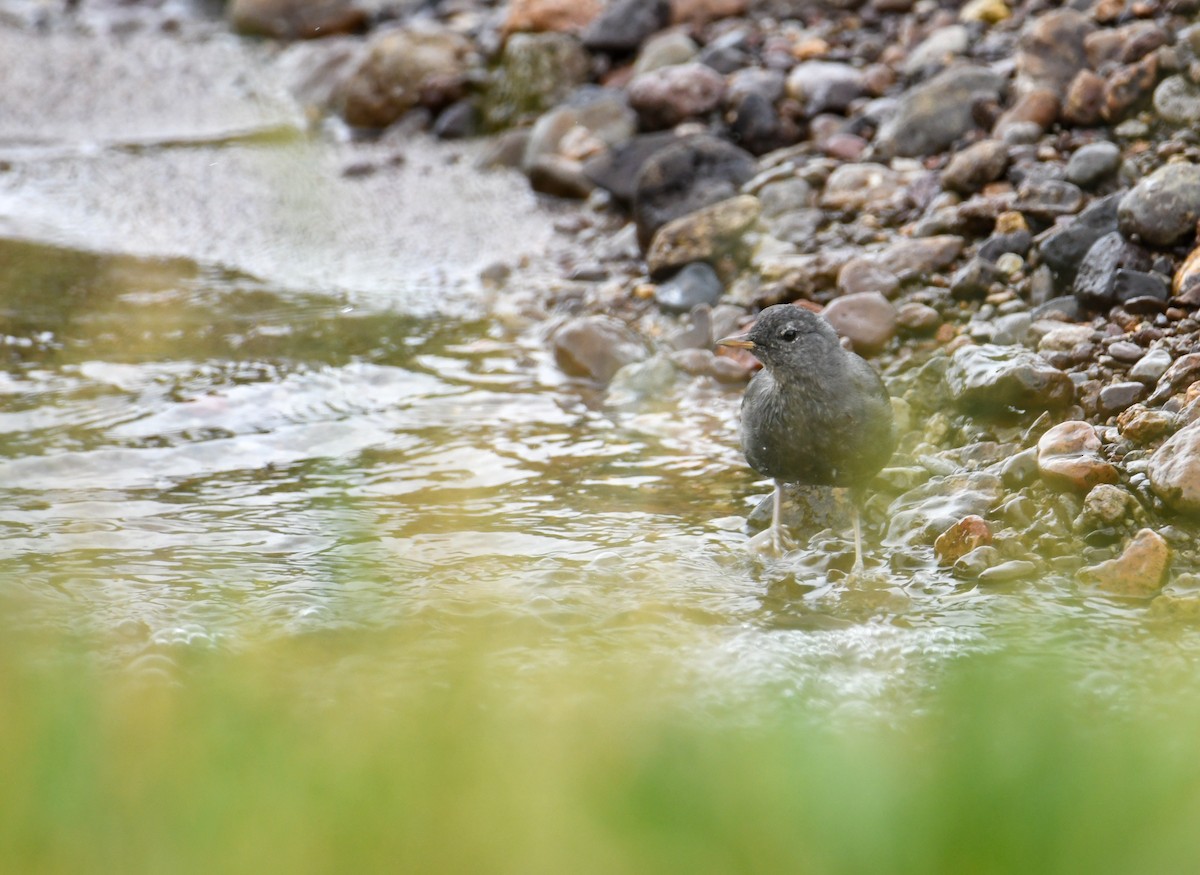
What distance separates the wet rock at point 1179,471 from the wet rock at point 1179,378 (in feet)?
1.31

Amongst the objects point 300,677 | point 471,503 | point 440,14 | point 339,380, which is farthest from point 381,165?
point 300,677

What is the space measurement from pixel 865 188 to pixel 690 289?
1.24m

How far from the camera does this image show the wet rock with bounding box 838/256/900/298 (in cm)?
620

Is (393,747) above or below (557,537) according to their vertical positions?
above

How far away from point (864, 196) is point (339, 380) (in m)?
3.18

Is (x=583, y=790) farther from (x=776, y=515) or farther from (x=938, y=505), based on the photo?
(x=938, y=505)

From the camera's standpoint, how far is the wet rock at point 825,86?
816cm

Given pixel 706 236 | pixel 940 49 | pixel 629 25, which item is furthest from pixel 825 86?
pixel 629 25

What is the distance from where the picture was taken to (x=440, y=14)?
1148 centimetres

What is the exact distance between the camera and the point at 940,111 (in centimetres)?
736

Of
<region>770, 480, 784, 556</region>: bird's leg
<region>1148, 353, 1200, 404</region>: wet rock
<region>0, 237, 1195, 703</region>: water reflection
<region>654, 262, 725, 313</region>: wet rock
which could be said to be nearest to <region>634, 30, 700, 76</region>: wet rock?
<region>654, 262, 725, 313</region>: wet rock

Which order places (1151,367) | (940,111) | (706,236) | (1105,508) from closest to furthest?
(1105,508)
(1151,367)
(706,236)
(940,111)

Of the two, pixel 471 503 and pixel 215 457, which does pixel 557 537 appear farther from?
pixel 215 457

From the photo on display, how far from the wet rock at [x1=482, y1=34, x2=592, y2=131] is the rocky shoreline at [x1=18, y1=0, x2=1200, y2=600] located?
0.07ft
